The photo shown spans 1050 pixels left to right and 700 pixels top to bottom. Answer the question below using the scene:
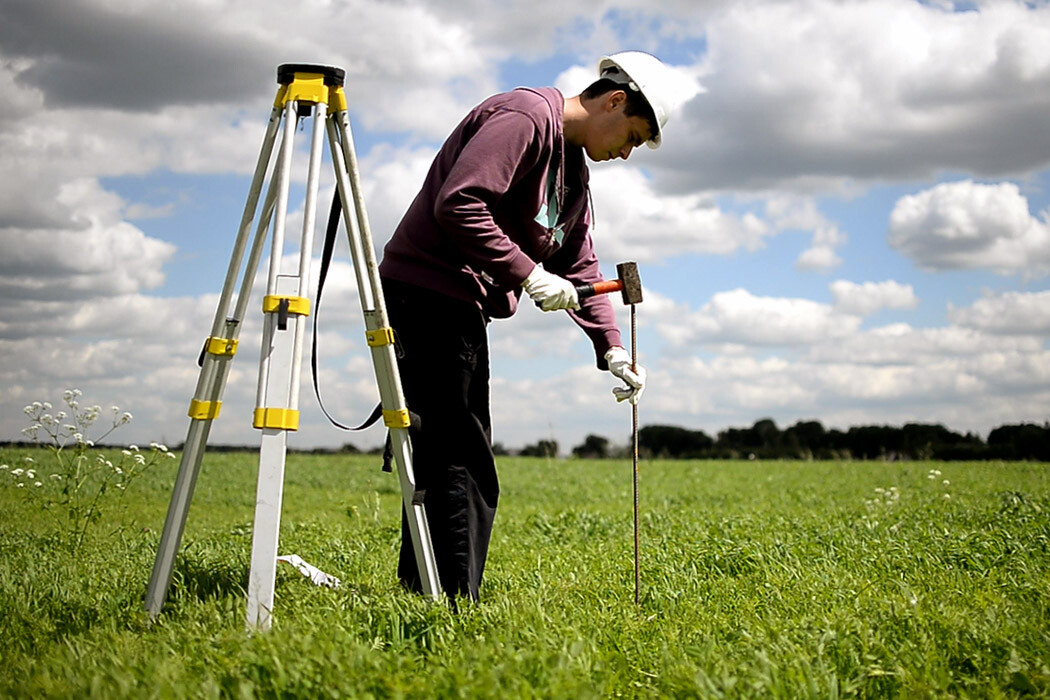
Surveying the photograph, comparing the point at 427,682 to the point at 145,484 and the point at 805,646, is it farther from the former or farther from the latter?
the point at 145,484

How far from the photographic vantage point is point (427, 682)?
9.66 ft

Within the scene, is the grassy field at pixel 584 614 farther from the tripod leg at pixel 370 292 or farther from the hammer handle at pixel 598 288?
the hammer handle at pixel 598 288

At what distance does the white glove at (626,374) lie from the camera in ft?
15.8

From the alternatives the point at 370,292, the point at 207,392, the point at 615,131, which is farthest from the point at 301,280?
the point at 615,131

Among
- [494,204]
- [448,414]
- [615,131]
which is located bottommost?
[448,414]

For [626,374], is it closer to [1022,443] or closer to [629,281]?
[629,281]

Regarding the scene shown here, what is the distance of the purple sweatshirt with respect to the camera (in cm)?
388

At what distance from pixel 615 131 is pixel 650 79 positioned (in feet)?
0.94

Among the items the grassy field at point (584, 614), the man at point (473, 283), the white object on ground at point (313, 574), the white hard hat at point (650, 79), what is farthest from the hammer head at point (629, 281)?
the white object on ground at point (313, 574)

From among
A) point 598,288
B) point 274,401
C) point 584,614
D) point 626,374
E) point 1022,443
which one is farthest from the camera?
point 1022,443

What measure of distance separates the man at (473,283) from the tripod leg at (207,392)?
2.34ft

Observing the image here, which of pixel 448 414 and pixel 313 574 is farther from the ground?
pixel 448 414

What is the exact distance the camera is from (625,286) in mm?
4484

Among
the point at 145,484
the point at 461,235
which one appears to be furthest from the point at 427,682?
the point at 145,484
